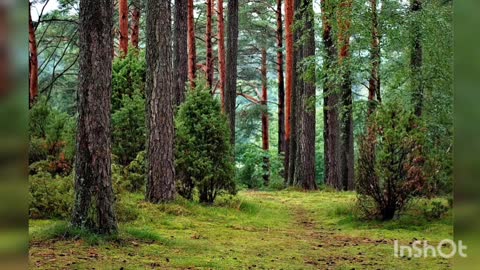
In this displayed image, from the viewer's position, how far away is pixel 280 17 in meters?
20.2

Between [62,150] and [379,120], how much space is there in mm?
5390

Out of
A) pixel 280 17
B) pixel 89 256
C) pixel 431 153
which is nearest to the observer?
pixel 89 256

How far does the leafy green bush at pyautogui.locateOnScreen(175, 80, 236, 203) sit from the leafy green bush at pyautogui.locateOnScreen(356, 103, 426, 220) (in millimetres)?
2372

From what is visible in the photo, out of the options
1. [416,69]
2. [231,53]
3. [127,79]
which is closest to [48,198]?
[127,79]

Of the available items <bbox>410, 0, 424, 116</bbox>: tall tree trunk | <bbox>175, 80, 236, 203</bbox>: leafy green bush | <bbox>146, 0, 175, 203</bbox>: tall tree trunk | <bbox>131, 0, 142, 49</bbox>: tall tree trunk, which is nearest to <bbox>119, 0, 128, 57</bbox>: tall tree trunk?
<bbox>131, 0, 142, 49</bbox>: tall tree trunk

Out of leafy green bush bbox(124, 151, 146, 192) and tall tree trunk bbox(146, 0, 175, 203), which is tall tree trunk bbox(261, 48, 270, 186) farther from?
tall tree trunk bbox(146, 0, 175, 203)

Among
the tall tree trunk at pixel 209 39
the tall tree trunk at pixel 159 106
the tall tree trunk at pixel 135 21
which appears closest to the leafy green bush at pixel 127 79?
the tall tree trunk at pixel 159 106

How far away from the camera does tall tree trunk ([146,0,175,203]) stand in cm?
745

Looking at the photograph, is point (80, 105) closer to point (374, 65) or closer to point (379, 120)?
point (379, 120)

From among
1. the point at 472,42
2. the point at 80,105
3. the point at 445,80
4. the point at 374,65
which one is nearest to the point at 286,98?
the point at 374,65

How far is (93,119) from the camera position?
4770 mm

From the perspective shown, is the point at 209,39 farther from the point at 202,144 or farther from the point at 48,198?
the point at 48,198

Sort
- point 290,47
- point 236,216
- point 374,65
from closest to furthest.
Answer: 1. point 236,216
2. point 374,65
3. point 290,47

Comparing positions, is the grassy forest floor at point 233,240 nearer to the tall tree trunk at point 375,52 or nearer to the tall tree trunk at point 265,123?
the tall tree trunk at point 375,52
